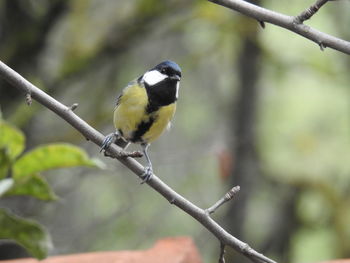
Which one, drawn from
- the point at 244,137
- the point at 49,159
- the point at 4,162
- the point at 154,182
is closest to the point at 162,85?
the point at 49,159

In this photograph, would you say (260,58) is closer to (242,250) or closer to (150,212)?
(150,212)

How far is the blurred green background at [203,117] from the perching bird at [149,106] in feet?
2.97

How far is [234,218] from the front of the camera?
4301 mm

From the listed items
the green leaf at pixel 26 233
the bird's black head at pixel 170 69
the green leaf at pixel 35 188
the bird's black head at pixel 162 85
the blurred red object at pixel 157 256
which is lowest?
the green leaf at pixel 26 233

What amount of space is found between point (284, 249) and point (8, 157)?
2.57 m

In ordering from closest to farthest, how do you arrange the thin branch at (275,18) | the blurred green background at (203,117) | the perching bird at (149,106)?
the thin branch at (275,18), the perching bird at (149,106), the blurred green background at (203,117)

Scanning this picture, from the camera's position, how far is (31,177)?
2.26 m

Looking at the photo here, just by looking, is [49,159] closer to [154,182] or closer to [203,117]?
[154,182]

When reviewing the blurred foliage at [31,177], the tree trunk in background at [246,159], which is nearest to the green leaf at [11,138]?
the blurred foliage at [31,177]

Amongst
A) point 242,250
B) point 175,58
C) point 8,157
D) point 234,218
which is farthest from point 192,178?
point 242,250

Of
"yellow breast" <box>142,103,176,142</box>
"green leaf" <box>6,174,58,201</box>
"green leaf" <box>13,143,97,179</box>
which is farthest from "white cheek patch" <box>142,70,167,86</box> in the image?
"green leaf" <box>6,174,58,201</box>

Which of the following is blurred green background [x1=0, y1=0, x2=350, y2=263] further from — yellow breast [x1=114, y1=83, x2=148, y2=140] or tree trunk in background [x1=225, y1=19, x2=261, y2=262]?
yellow breast [x1=114, y1=83, x2=148, y2=140]

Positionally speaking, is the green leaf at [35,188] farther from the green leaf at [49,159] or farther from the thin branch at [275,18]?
the thin branch at [275,18]

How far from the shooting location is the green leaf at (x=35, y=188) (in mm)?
2254
